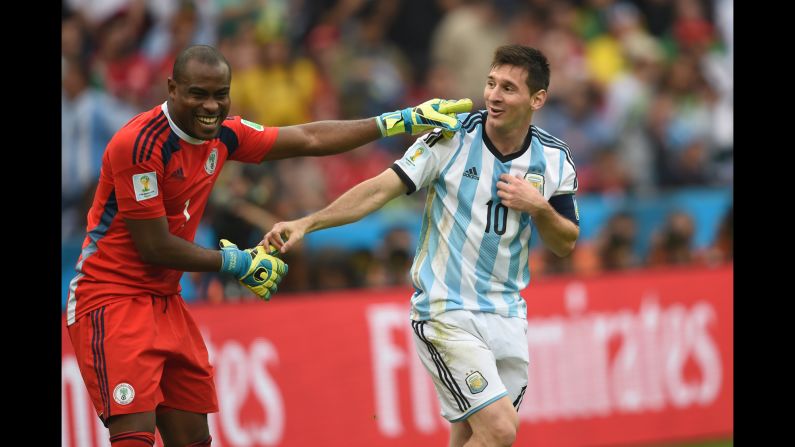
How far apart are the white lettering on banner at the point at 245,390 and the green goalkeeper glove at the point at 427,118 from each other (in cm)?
339

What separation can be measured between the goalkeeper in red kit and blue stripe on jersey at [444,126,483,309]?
10.3 inches

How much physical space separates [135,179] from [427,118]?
1789 mm

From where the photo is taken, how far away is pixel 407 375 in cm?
1066

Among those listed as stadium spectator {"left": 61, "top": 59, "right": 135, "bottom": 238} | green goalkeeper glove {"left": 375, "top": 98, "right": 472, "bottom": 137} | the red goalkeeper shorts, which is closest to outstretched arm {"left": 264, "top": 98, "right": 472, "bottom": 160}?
green goalkeeper glove {"left": 375, "top": 98, "right": 472, "bottom": 137}

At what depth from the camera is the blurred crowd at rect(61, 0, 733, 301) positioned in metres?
11.3

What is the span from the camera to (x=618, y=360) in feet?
37.7

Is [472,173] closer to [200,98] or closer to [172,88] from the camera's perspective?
[200,98]

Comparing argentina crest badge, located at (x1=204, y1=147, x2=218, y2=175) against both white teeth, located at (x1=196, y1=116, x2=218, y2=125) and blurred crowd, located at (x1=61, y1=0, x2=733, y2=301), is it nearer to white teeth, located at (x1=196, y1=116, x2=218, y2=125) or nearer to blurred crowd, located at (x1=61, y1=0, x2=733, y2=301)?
white teeth, located at (x1=196, y1=116, x2=218, y2=125)

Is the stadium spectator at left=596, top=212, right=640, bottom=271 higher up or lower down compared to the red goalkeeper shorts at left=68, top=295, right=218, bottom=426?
higher up

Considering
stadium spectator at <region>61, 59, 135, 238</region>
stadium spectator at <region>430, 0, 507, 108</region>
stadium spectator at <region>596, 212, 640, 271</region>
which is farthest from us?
stadium spectator at <region>430, 0, 507, 108</region>

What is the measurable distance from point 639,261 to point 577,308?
2.17 m

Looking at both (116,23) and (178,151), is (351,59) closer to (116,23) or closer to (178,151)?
(116,23)

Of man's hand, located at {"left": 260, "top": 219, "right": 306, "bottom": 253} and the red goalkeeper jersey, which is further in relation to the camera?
man's hand, located at {"left": 260, "top": 219, "right": 306, "bottom": 253}

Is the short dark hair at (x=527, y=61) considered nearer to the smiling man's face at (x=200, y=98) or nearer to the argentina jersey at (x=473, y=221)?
the argentina jersey at (x=473, y=221)
